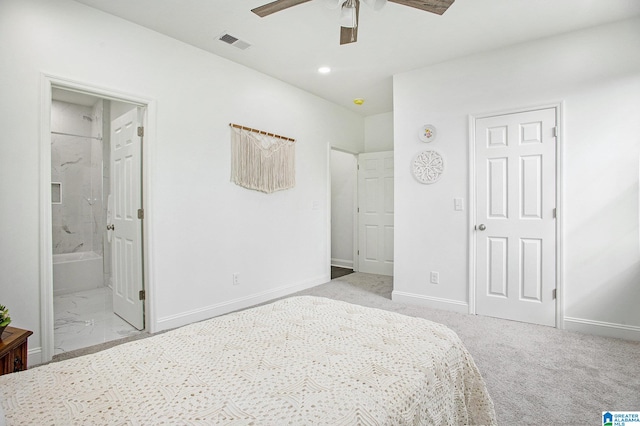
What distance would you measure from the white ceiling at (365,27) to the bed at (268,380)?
7.68 feet

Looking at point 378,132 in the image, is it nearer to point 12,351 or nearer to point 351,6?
point 351,6

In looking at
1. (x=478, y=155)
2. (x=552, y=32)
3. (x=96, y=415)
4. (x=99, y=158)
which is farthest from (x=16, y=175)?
(x=552, y=32)

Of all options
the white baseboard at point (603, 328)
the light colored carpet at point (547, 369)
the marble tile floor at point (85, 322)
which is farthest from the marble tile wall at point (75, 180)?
the white baseboard at point (603, 328)

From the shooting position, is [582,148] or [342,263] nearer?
[582,148]

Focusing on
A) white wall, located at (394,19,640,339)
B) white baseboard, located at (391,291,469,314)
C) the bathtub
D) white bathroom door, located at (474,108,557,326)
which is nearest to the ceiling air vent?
white wall, located at (394,19,640,339)

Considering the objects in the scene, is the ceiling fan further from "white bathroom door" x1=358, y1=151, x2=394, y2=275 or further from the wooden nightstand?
"white bathroom door" x1=358, y1=151, x2=394, y2=275

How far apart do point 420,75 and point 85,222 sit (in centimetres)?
496

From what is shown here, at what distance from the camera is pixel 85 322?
3.25 meters

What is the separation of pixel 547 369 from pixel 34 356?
3545 millimetres

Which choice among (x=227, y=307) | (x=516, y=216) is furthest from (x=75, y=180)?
(x=516, y=216)

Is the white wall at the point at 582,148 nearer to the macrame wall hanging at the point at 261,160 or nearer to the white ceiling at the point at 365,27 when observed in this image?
the white ceiling at the point at 365,27

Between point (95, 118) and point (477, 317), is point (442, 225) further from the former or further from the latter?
point (95, 118)

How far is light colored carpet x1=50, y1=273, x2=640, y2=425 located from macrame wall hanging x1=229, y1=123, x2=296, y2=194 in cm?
195

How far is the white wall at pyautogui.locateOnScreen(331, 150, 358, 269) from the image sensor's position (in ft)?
19.3
